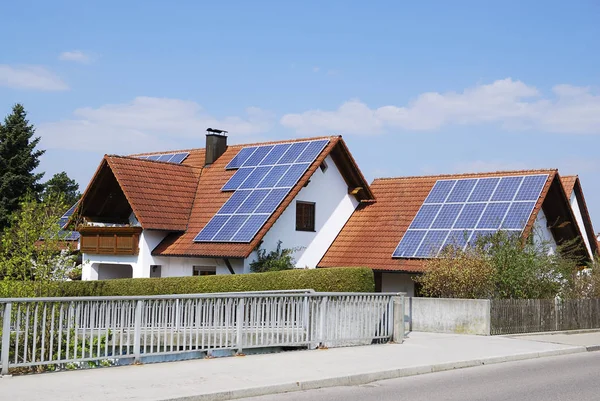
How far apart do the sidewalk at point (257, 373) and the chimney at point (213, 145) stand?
2015 centimetres

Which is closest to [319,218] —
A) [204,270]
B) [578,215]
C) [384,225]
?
[384,225]

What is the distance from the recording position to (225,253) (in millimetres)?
30297

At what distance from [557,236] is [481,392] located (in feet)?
75.7

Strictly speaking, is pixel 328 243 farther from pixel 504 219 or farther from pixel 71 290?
pixel 71 290

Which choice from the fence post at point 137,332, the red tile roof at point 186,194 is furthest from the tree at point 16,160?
the fence post at point 137,332

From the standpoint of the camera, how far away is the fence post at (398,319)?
2030cm

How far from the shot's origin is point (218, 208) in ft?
111

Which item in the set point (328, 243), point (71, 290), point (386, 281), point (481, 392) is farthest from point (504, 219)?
point (481, 392)

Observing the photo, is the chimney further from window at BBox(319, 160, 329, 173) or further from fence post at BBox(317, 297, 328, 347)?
fence post at BBox(317, 297, 328, 347)

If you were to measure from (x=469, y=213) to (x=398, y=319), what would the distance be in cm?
1155

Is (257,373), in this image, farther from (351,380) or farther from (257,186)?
(257,186)

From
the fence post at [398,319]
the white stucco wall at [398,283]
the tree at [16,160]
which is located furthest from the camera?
the tree at [16,160]

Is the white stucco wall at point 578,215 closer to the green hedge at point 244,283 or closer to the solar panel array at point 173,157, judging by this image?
the green hedge at point 244,283

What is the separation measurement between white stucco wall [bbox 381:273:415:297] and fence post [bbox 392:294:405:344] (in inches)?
441
